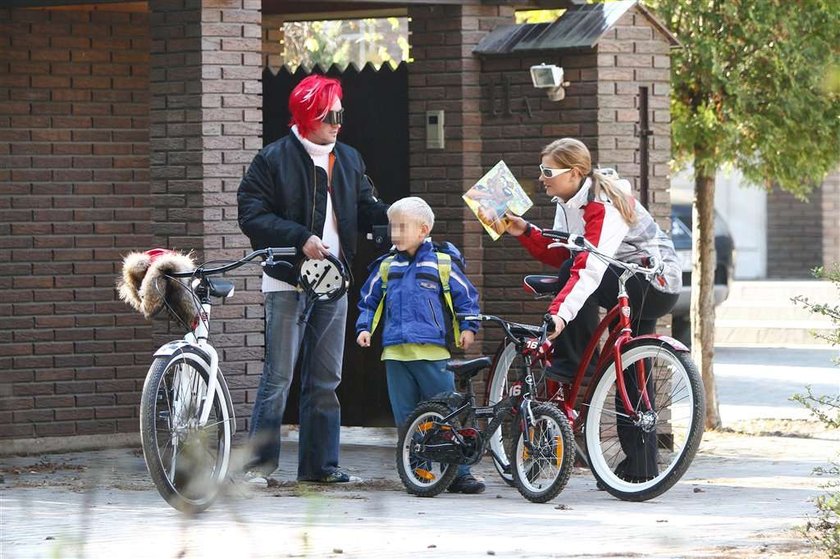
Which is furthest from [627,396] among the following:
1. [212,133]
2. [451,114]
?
[212,133]

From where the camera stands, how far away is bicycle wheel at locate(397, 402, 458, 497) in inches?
328

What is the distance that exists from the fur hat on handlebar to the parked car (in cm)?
1033

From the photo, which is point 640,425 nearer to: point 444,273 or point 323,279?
point 444,273

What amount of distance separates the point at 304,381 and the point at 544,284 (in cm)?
127

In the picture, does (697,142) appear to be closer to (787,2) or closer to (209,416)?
(787,2)

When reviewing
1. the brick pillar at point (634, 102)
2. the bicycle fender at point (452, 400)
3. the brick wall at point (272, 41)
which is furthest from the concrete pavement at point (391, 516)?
the brick wall at point (272, 41)

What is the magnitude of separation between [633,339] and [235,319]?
2.34 metres

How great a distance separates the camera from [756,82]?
464 inches

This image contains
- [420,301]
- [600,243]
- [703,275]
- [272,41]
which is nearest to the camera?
[600,243]

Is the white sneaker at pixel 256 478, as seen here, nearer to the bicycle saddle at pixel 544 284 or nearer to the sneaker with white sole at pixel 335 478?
the sneaker with white sole at pixel 335 478

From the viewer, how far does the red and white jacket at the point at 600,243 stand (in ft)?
26.8

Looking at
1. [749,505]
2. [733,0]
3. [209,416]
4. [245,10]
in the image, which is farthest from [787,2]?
[209,416]

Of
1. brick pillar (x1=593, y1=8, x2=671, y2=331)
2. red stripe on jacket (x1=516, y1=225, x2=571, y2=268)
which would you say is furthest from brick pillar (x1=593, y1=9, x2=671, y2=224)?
red stripe on jacket (x1=516, y1=225, x2=571, y2=268)

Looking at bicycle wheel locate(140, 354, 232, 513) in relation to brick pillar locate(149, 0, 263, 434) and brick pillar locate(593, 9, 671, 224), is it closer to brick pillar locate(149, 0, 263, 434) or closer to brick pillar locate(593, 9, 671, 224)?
brick pillar locate(149, 0, 263, 434)
